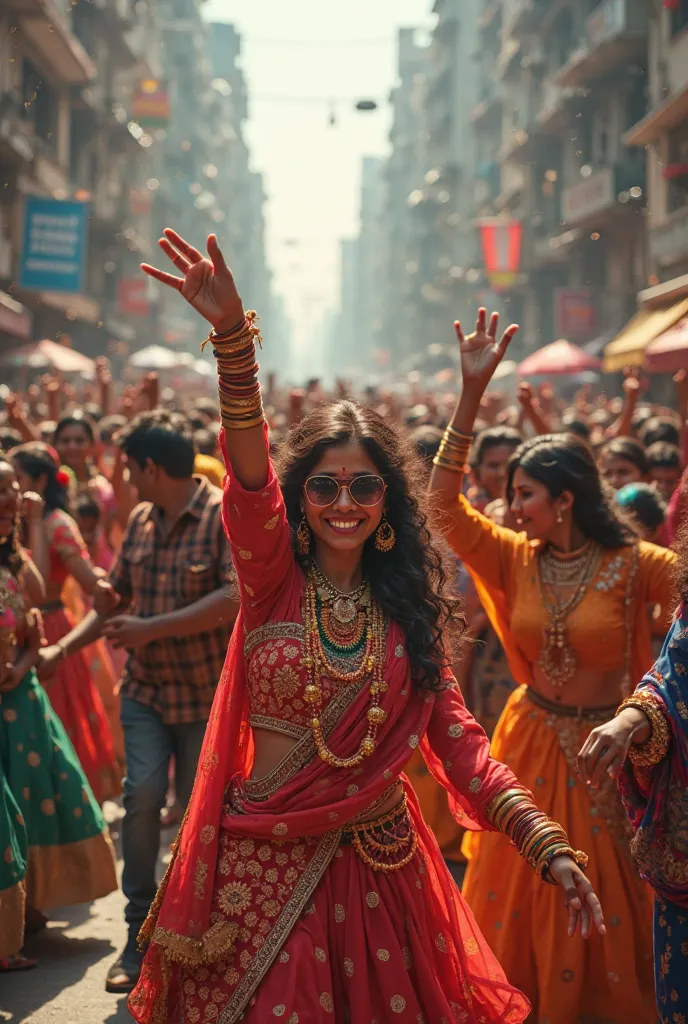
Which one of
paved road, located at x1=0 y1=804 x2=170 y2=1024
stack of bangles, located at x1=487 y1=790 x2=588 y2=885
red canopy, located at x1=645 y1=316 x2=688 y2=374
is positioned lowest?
paved road, located at x1=0 y1=804 x2=170 y2=1024

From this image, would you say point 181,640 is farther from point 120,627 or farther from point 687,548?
point 687,548

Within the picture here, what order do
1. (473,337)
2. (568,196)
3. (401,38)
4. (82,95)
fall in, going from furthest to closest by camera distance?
(401,38)
(82,95)
(568,196)
(473,337)

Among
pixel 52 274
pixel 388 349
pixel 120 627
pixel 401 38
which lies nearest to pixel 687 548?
pixel 120 627

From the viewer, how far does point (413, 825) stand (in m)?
3.17

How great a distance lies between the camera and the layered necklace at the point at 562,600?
4.22m

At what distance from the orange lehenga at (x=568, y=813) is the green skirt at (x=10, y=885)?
1408 millimetres

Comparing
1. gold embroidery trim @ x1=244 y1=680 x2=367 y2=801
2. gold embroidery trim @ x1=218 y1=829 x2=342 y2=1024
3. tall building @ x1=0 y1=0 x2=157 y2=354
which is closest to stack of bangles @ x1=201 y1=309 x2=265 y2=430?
gold embroidery trim @ x1=244 y1=680 x2=367 y2=801

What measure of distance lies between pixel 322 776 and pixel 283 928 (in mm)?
327

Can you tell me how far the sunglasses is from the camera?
3.06 meters

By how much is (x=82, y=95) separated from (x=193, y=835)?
32.6 meters

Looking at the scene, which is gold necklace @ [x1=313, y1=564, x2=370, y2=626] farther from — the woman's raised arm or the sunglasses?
the woman's raised arm

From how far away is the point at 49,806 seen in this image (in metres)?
4.73

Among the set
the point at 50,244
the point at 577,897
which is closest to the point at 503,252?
the point at 50,244

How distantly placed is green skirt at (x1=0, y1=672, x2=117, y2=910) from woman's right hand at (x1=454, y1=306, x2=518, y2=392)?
188 centimetres
